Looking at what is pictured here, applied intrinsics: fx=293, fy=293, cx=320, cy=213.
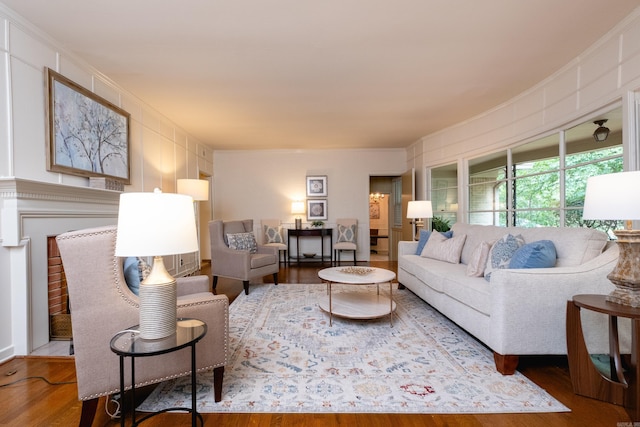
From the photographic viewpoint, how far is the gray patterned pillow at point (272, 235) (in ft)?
19.5

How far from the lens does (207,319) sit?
60.6 inches

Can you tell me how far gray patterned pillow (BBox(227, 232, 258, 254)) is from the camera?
13.1ft

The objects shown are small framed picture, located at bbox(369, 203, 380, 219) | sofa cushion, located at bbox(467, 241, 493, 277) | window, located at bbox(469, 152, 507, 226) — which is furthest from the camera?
small framed picture, located at bbox(369, 203, 380, 219)

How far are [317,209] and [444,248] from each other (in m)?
3.48

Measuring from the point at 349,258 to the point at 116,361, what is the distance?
519 centimetres

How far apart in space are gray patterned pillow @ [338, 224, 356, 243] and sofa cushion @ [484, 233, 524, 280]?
3.63 metres

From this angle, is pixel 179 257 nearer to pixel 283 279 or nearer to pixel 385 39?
pixel 283 279

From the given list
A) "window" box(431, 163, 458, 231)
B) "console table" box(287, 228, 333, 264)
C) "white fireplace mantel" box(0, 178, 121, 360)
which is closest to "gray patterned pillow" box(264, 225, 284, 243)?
"console table" box(287, 228, 333, 264)

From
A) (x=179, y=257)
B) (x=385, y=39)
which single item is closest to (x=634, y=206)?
(x=385, y=39)

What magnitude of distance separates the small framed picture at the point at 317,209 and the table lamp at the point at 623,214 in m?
5.01

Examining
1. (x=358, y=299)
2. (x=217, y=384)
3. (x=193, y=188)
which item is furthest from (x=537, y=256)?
(x=193, y=188)

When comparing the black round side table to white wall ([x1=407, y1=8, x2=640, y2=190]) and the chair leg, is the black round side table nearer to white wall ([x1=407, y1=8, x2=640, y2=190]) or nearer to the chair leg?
the chair leg

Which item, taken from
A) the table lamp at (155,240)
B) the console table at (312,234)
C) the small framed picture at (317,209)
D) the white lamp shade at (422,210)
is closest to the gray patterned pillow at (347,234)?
the console table at (312,234)

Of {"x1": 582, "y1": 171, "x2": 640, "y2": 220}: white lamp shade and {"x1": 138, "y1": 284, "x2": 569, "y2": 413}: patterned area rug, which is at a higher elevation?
{"x1": 582, "y1": 171, "x2": 640, "y2": 220}: white lamp shade
